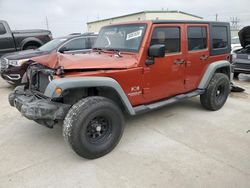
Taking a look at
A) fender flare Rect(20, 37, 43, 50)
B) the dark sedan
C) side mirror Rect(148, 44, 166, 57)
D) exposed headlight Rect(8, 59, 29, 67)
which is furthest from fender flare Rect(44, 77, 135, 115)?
fender flare Rect(20, 37, 43, 50)

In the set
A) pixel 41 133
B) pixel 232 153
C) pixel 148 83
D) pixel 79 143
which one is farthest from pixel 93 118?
pixel 232 153

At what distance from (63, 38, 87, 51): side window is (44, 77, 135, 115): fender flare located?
14.1ft

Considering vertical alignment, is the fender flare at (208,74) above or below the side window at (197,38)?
below

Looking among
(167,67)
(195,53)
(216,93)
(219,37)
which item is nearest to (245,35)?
(219,37)

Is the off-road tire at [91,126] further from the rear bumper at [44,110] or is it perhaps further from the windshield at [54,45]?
the windshield at [54,45]

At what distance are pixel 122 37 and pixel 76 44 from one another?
3.62m

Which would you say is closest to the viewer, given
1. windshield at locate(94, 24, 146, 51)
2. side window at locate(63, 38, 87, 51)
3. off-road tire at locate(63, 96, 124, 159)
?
off-road tire at locate(63, 96, 124, 159)

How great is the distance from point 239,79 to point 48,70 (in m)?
7.85

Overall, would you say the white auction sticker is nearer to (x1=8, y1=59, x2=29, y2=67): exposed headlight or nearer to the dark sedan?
the dark sedan

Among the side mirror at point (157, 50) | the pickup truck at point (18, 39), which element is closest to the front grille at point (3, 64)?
the pickup truck at point (18, 39)

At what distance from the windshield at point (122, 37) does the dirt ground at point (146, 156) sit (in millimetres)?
1408

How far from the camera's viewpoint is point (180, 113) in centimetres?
505

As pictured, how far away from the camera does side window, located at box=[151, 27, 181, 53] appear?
395cm

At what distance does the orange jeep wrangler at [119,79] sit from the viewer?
3111mm
